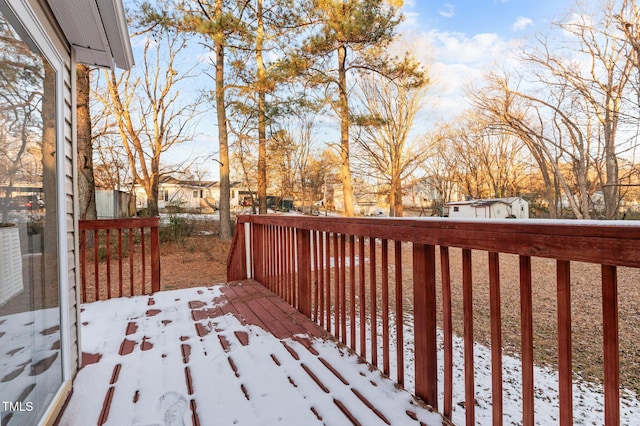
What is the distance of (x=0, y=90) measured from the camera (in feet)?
3.24

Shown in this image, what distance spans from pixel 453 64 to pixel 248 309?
1490cm

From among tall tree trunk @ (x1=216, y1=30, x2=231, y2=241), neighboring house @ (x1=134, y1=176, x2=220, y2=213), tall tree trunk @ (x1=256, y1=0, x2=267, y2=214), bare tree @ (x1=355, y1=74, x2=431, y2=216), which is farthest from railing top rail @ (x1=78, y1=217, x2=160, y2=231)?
neighboring house @ (x1=134, y1=176, x2=220, y2=213)

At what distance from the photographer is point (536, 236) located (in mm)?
973

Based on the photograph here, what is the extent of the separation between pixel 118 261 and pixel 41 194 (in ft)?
12.8

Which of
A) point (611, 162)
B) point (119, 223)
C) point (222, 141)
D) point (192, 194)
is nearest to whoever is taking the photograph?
point (119, 223)

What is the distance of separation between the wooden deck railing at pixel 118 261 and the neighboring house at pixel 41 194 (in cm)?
121

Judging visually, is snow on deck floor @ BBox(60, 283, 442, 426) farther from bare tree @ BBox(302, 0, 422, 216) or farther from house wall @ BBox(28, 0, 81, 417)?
bare tree @ BBox(302, 0, 422, 216)

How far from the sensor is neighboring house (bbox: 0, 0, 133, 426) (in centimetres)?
104

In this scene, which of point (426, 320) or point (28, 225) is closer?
point (28, 225)

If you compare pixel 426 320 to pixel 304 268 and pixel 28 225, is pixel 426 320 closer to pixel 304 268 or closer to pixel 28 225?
pixel 304 268

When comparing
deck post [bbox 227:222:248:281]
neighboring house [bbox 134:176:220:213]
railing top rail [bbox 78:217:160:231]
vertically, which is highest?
neighboring house [bbox 134:176:220:213]

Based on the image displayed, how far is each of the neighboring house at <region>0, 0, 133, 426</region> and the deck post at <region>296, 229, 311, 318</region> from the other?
151 cm

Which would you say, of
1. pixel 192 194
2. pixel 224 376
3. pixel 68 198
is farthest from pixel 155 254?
pixel 192 194

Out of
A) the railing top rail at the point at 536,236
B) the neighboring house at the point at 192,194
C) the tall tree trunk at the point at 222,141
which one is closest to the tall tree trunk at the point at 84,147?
the tall tree trunk at the point at 222,141
